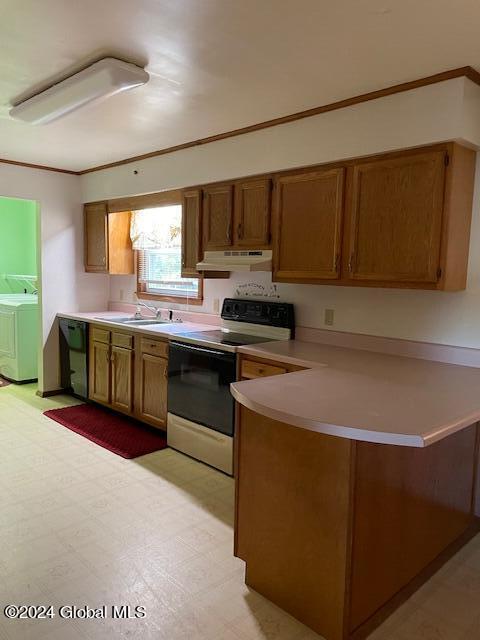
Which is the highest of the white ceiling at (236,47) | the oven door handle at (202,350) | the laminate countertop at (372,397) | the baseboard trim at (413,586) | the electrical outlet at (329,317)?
the white ceiling at (236,47)

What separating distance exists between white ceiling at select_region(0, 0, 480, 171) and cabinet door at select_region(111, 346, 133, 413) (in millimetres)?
1925

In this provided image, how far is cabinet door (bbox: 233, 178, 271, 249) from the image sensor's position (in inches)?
124

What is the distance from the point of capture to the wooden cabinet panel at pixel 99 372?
425 centimetres

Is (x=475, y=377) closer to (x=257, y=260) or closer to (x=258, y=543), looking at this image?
(x=258, y=543)

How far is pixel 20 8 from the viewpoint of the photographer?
1744 mm

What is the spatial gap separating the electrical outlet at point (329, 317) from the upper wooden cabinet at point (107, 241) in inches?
97.3

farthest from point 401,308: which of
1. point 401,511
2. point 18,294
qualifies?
point 18,294

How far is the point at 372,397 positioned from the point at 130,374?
8.47 feet

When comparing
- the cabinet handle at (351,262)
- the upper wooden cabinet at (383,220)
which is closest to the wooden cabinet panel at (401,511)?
the upper wooden cabinet at (383,220)

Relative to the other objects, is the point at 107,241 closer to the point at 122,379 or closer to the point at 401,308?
the point at 122,379

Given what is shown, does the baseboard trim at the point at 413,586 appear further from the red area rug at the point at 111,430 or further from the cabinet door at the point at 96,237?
the cabinet door at the point at 96,237

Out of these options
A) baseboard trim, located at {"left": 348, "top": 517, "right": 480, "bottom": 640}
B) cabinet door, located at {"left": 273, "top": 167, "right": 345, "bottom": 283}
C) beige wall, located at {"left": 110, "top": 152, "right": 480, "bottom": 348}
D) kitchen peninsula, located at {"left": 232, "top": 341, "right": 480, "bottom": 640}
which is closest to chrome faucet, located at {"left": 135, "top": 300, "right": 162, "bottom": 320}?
beige wall, located at {"left": 110, "top": 152, "right": 480, "bottom": 348}

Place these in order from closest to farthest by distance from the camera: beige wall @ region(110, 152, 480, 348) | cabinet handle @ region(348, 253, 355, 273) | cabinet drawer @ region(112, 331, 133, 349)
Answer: beige wall @ region(110, 152, 480, 348) → cabinet handle @ region(348, 253, 355, 273) → cabinet drawer @ region(112, 331, 133, 349)

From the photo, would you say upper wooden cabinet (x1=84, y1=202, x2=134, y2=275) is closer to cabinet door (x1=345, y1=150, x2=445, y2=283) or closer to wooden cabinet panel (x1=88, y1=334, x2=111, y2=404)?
wooden cabinet panel (x1=88, y1=334, x2=111, y2=404)
